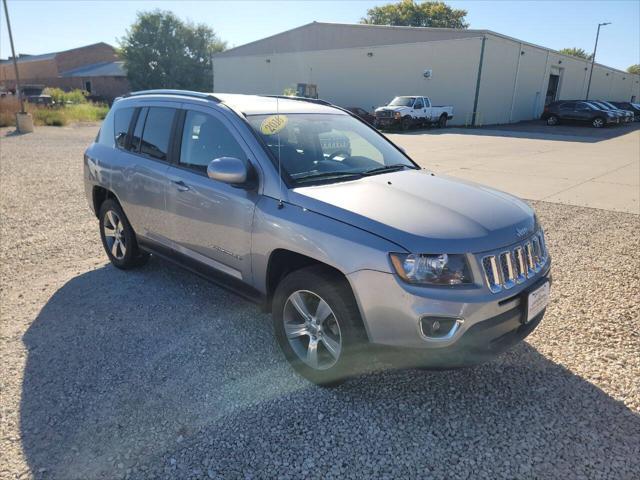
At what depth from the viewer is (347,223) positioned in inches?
108

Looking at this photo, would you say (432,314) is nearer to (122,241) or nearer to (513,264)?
(513,264)

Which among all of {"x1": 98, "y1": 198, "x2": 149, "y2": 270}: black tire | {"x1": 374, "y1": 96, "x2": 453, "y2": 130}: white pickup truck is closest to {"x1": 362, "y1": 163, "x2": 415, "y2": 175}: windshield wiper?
{"x1": 98, "y1": 198, "x2": 149, "y2": 270}: black tire

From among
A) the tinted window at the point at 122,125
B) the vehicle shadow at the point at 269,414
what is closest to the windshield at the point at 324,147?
the vehicle shadow at the point at 269,414

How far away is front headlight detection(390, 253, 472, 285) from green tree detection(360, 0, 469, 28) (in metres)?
67.2

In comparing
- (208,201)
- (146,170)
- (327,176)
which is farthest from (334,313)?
(146,170)

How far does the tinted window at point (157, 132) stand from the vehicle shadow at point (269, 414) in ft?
5.33

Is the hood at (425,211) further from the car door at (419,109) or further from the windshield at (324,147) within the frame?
the car door at (419,109)

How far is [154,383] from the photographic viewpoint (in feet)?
10.3

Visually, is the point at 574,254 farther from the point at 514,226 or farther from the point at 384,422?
the point at 384,422

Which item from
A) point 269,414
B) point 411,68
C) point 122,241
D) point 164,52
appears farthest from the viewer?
point 164,52

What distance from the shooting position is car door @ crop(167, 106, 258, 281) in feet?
11.3

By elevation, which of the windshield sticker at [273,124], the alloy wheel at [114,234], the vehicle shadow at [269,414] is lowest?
the vehicle shadow at [269,414]

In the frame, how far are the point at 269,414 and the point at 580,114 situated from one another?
1390 inches

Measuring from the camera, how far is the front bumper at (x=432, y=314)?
252 cm
